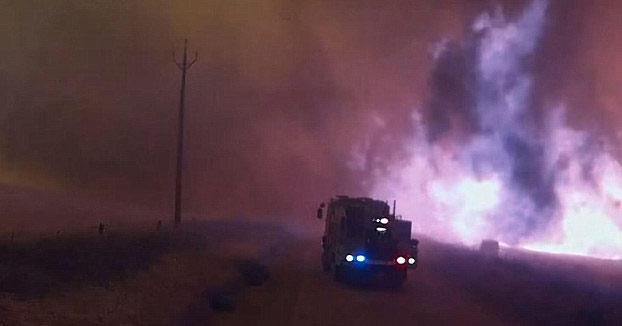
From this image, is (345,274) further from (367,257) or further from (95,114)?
(95,114)

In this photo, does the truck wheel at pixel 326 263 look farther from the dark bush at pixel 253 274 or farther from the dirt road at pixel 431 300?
the dark bush at pixel 253 274

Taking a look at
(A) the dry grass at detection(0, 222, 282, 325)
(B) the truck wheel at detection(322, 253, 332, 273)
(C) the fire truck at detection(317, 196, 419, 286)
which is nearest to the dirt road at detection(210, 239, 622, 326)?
(B) the truck wheel at detection(322, 253, 332, 273)

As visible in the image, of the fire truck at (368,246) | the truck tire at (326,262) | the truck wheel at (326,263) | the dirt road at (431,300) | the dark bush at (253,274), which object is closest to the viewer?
the dirt road at (431,300)

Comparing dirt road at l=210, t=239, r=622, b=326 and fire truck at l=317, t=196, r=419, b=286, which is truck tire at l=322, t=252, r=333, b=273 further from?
dirt road at l=210, t=239, r=622, b=326

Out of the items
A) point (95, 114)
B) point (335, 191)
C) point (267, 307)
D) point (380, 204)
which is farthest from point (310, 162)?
point (267, 307)

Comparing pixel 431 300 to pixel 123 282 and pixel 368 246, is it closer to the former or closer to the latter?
pixel 368 246

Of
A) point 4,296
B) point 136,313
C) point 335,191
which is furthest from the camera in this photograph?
point 335,191

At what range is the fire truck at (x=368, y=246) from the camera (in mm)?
→ 34938

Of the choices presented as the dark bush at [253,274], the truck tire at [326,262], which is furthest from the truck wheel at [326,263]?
the dark bush at [253,274]

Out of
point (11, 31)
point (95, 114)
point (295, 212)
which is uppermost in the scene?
point (11, 31)

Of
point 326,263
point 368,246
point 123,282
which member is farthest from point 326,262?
point 123,282

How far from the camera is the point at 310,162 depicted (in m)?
86.0

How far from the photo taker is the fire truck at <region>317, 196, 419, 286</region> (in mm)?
34938

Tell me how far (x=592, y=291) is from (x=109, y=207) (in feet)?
154
